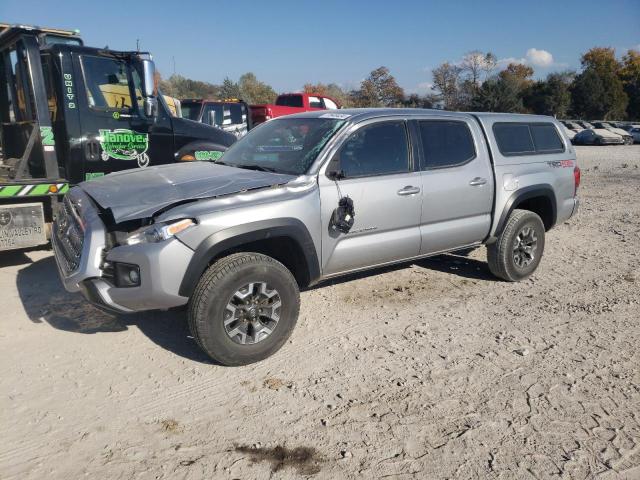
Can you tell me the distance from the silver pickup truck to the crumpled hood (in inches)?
0.6

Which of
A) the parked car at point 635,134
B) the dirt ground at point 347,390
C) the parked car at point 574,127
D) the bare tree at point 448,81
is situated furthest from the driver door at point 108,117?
the bare tree at point 448,81

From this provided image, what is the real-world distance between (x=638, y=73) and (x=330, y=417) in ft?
206

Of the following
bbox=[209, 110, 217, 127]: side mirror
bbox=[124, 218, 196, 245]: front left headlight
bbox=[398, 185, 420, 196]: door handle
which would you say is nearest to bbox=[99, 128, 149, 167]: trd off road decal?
bbox=[124, 218, 196, 245]: front left headlight

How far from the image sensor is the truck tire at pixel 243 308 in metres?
3.47

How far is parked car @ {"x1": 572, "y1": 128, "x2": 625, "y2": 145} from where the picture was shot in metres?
30.4

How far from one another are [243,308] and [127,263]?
85 cm

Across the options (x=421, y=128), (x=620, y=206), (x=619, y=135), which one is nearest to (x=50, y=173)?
(x=421, y=128)

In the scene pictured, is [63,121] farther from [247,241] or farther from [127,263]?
[247,241]

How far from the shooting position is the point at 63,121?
5.88 metres

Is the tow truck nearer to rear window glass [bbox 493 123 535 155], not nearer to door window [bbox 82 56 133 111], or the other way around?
door window [bbox 82 56 133 111]

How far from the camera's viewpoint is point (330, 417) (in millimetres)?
3145

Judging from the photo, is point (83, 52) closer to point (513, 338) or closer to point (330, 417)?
point (330, 417)

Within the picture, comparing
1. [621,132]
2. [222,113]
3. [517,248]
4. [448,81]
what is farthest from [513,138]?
[448,81]

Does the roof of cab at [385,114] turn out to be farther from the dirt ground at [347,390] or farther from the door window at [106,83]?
the door window at [106,83]
